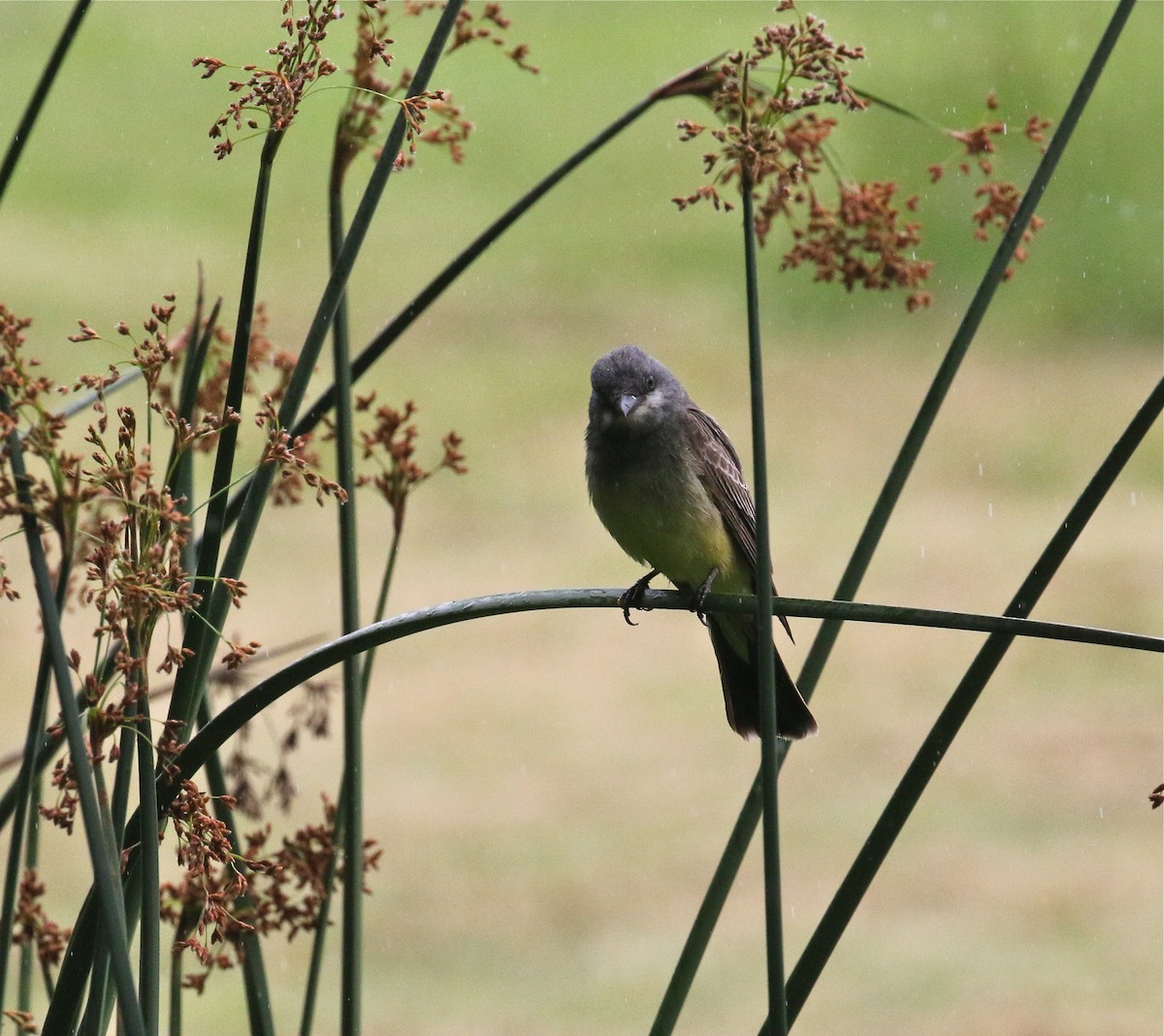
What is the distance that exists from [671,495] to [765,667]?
1.04 metres

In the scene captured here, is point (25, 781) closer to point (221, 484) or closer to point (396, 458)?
point (221, 484)

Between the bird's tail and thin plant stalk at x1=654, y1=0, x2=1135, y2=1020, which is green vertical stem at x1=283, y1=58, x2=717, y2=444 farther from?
the bird's tail

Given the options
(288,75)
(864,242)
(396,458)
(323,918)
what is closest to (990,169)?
(864,242)

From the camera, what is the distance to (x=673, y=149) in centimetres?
885

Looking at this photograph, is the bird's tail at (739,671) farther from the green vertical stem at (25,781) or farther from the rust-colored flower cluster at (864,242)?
the green vertical stem at (25,781)

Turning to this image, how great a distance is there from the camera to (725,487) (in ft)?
6.25

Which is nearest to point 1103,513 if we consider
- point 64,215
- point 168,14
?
point 64,215

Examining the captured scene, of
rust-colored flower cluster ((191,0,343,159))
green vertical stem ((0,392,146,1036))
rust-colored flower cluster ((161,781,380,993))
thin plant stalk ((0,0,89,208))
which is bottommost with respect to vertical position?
green vertical stem ((0,392,146,1036))

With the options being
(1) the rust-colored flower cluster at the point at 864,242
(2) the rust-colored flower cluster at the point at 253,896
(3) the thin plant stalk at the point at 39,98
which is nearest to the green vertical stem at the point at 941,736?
(2) the rust-colored flower cluster at the point at 253,896

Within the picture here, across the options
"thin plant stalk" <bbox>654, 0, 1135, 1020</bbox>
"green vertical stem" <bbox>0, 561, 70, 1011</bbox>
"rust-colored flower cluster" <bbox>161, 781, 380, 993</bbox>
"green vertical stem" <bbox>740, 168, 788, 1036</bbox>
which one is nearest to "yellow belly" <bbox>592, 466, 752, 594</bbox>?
"rust-colored flower cluster" <bbox>161, 781, 380, 993</bbox>

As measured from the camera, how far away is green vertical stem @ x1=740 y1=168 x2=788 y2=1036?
0.78m

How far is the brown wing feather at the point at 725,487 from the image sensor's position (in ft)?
6.21

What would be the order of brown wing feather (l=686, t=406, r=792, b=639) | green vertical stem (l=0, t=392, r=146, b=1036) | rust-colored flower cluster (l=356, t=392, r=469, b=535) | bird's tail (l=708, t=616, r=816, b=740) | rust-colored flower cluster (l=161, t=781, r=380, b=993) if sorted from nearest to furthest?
green vertical stem (l=0, t=392, r=146, b=1036), rust-colored flower cluster (l=161, t=781, r=380, b=993), rust-colored flower cluster (l=356, t=392, r=469, b=535), bird's tail (l=708, t=616, r=816, b=740), brown wing feather (l=686, t=406, r=792, b=639)

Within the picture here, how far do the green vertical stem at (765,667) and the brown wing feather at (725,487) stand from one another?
A: 1.07 metres
